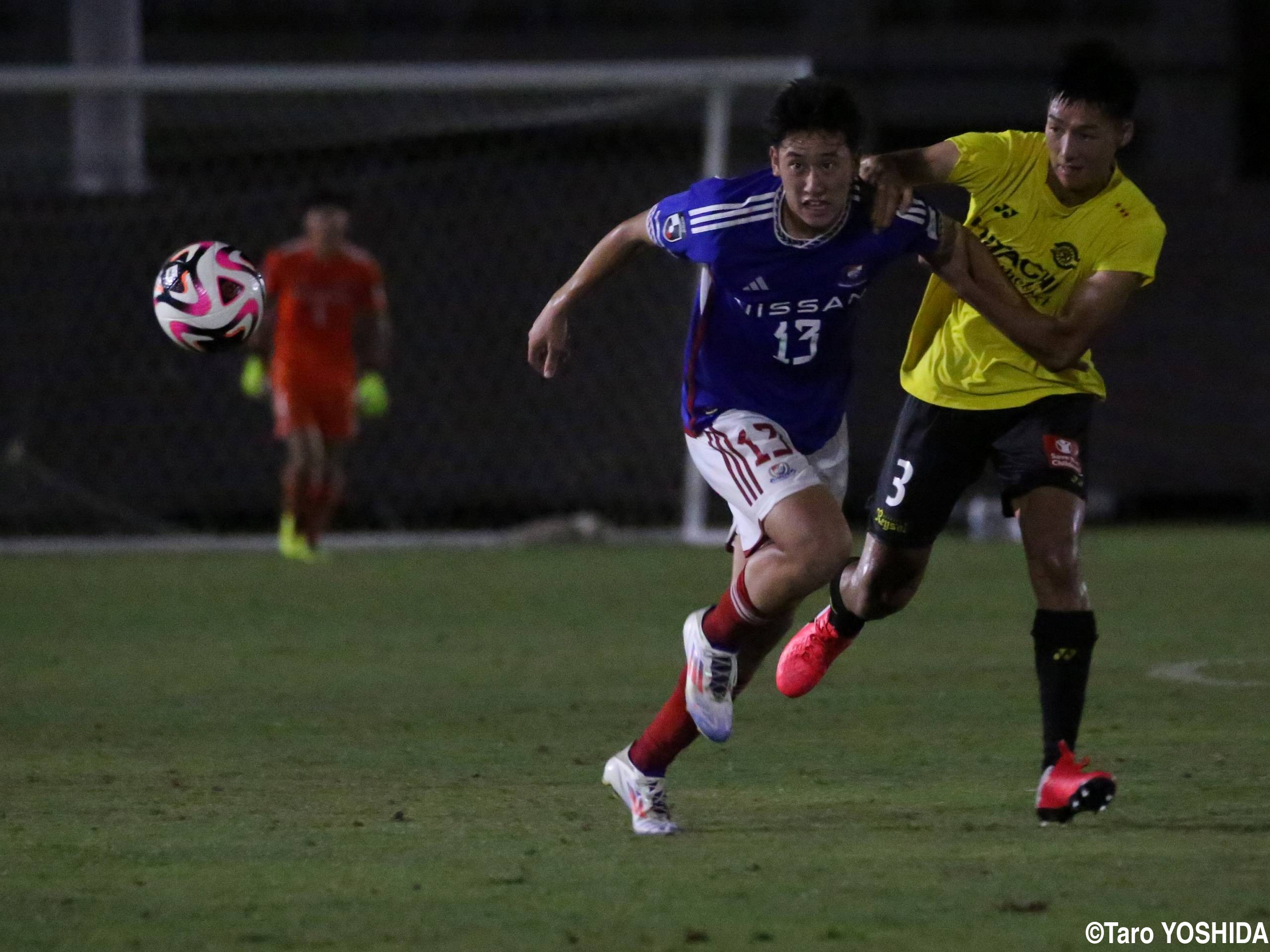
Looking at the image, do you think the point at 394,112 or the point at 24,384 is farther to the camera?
the point at 394,112

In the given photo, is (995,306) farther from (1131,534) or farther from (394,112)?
(394,112)

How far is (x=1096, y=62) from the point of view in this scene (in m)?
4.87

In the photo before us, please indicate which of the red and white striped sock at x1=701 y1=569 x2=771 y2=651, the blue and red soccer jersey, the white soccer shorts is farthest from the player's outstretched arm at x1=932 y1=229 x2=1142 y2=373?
the red and white striped sock at x1=701 y1=569 x2=771 y2=651

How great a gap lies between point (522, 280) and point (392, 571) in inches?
115

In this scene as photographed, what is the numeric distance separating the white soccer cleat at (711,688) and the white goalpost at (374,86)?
7631 mm

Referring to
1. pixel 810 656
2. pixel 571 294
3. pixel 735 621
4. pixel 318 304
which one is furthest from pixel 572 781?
pixel 318 304

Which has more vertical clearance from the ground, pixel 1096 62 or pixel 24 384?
pixel 1096 62

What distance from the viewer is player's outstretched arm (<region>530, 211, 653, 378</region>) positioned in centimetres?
485

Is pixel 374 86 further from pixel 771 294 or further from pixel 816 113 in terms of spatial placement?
pixel 816 113

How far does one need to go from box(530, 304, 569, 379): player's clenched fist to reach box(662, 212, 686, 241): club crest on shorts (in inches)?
12.8

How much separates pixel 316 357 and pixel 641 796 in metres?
7.91

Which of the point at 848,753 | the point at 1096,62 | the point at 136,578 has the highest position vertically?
the point at 1096,62

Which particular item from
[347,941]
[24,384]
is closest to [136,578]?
[24,384]

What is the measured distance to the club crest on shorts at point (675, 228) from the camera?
15.9ft
